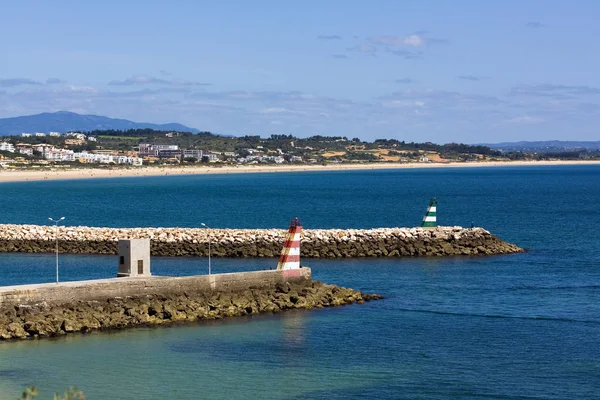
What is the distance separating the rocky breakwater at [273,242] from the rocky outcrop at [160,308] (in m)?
11.6

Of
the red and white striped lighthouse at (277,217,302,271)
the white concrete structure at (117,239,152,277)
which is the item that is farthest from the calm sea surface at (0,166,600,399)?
the white concrete structure at (117,239,152,277)

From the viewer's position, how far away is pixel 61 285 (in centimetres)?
2627

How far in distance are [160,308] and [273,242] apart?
16.5 metres

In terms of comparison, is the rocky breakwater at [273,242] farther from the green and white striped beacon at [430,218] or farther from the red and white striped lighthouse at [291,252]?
the red and white striped lighthouse at [291,252]

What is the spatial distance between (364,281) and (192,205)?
54628 mm

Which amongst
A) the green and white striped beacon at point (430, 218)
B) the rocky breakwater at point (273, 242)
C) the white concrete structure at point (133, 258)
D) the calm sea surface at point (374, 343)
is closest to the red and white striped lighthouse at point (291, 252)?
the calm sea surface at point (374, 343)

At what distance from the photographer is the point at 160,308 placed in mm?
27062

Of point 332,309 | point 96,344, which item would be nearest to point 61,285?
point 96,344

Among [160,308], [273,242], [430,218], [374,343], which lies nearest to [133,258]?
[160,308]

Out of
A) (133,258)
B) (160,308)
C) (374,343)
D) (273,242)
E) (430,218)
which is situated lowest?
(374,343)

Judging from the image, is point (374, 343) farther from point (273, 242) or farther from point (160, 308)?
point (273, 242)

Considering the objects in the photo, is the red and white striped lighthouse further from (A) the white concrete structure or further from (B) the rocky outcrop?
(A) the white concrete structure

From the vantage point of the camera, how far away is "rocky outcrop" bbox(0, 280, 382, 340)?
25.0 metres

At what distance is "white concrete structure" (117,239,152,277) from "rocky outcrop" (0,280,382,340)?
152 centimetres
